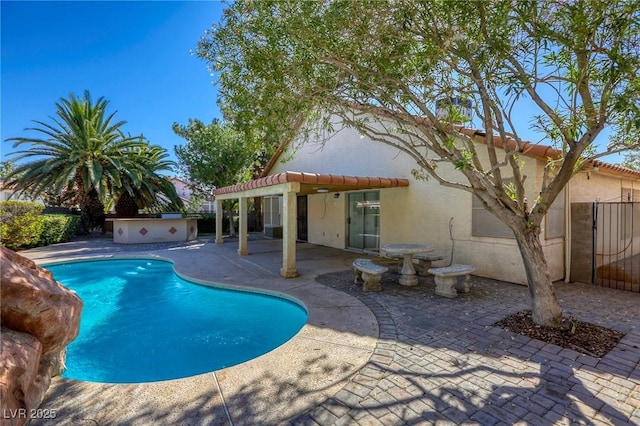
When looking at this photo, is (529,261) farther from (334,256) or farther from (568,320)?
(334,256)

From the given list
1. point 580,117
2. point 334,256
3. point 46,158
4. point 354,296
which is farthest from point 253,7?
point 46,158

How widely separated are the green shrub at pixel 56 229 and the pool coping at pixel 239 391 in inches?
697

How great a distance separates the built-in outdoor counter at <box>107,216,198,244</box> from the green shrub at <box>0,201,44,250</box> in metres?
3.47

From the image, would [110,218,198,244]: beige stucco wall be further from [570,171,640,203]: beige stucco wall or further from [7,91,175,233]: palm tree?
[570,171,640,203]: beige stucco wall

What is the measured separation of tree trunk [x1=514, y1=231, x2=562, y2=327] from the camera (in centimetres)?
528

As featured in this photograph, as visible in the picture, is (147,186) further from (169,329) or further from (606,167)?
(606,167)

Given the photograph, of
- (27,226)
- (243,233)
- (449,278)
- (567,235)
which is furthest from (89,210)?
(567,235)

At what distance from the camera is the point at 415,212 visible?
11367mm

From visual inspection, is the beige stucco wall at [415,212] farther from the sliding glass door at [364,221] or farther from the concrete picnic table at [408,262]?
the concrete picnic table at [408,262]

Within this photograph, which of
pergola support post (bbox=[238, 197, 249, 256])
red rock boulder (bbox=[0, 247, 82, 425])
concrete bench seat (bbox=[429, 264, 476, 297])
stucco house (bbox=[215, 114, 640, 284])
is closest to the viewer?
red rock boulder (bbox=[0, 247, 82, 425])

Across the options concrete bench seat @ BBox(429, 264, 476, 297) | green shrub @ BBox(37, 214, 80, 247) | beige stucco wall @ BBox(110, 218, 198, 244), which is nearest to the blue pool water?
concrete bench seat @ BBox(429, 264, 476, 297)

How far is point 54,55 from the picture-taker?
841 centimetres

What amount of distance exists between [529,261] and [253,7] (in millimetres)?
6751

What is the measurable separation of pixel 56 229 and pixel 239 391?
65.8 feet
